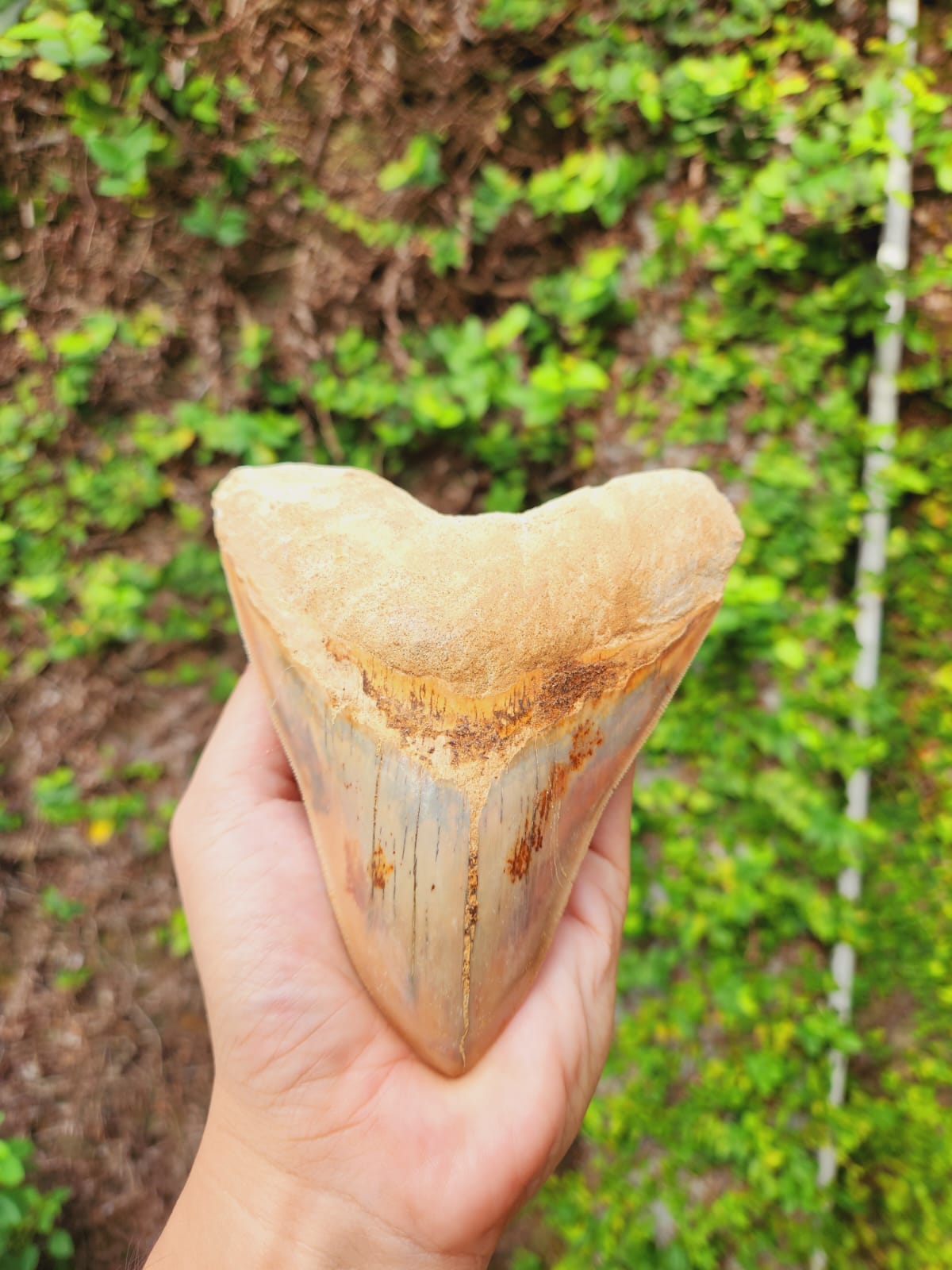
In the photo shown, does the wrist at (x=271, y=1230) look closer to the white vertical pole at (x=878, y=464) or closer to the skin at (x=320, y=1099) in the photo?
the skin at (x=320, y=1099)

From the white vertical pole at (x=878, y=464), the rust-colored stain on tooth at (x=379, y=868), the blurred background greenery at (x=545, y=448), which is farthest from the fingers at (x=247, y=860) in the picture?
the white vertical pole at (x=878, y=464)

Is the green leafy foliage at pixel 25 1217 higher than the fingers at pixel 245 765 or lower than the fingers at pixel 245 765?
lower

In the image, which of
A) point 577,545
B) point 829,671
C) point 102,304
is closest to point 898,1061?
point 829,671

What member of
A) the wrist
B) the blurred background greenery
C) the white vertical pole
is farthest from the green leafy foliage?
the white vertical pole

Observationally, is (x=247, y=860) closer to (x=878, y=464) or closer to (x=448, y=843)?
(x=448, y=843)

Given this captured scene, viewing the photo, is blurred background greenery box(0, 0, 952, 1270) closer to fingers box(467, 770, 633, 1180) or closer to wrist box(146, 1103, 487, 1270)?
fingers box(467, 770, 633, 1180)

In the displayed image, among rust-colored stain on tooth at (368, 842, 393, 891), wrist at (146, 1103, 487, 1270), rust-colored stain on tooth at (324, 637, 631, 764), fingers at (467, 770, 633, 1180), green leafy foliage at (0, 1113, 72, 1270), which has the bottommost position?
green leafy foliage at (0, 1113, 72, 1270)

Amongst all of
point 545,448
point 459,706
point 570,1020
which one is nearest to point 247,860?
point 459,706

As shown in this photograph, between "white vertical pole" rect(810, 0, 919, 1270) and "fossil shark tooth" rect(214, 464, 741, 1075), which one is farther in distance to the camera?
"white vertical pole" rect(810, 0, 919, 1270)
